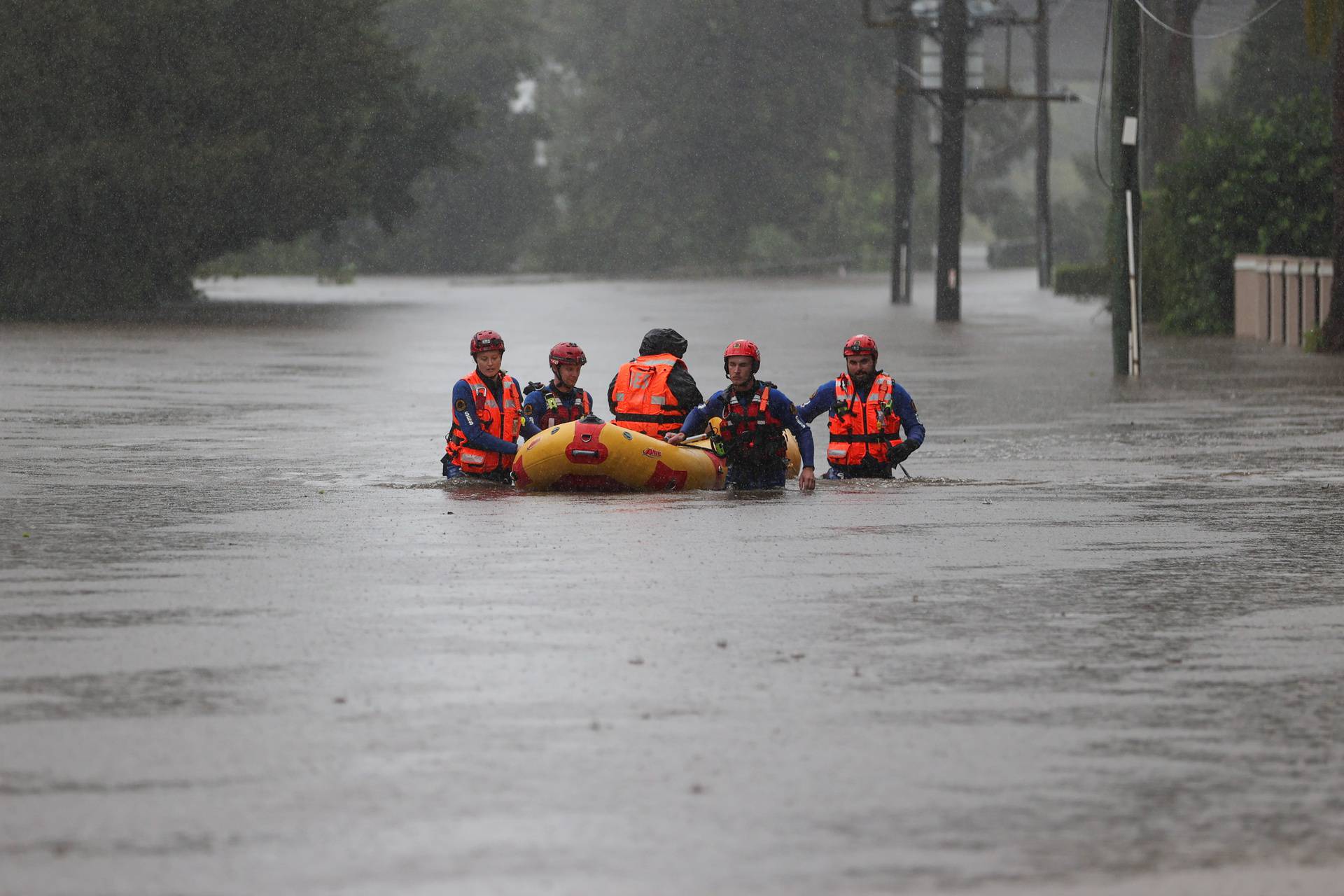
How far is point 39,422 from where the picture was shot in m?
22.2

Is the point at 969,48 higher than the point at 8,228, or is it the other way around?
the point at 969,48

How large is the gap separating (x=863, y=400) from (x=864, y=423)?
158mm

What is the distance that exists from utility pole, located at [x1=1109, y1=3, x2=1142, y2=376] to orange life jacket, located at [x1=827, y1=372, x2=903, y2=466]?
511 inches

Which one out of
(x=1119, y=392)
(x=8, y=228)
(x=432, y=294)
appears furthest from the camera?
(x=432, y=294)

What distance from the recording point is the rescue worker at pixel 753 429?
16484mm

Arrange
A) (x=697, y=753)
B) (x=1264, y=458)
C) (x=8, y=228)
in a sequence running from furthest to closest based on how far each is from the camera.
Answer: (x=8, y=228)
(x=1264, y=458)
(x=697, y=753)

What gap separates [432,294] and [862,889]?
5989cm

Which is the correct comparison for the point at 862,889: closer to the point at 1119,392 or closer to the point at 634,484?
the point at 634,484

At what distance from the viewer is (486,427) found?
16.8 m

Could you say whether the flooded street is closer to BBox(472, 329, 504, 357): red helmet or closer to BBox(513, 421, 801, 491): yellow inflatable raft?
BBox(513, 421, 801, 491): yellow inflatable raft

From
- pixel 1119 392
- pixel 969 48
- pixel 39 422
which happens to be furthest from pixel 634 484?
pixel 969 48

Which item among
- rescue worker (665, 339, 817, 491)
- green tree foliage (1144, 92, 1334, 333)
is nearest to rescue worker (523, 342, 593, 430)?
rescue worker (665, 339, 817, 491)

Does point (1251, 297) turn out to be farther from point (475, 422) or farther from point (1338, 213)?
point (475, 422)

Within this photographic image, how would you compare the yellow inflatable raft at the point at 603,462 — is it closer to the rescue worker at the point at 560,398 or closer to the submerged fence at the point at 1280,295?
the rescue worker at the point at 560,398
